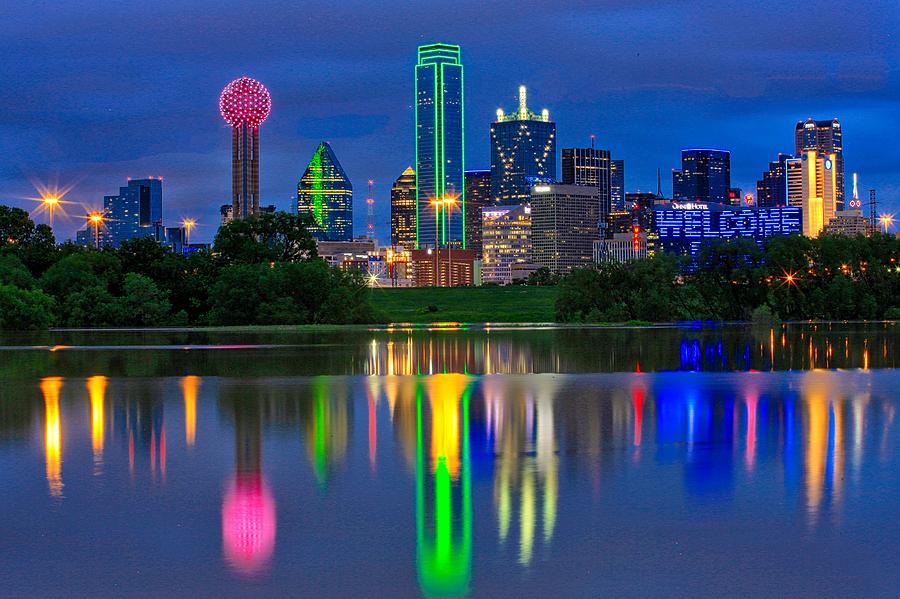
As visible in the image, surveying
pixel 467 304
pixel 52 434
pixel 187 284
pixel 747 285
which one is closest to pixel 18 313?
pixel 187 284

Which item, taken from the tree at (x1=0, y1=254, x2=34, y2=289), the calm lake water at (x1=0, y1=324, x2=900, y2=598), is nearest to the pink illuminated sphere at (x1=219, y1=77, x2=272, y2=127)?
the tree at (x1=0, y1=254, x2=34, y2=289)

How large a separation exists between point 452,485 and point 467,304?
9920 cm

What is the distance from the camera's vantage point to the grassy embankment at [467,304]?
96.6m

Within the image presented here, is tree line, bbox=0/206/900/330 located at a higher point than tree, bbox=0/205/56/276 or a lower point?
lower

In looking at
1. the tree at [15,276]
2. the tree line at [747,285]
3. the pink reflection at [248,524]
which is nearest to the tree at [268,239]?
the tree at [15,276]

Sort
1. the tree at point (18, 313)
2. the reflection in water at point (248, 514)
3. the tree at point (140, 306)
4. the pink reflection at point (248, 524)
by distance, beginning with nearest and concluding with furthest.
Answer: the pink reflection at point (248, 524)
the reflection in water at point (248, 514)
the tree at point (18, 313)
the tree at point (140, 306)

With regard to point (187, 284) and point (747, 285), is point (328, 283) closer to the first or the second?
point (187, 284)

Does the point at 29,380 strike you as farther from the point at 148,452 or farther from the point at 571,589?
the point at 571,589

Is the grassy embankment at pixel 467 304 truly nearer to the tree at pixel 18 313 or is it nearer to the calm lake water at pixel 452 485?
the tree at pixel 18 313

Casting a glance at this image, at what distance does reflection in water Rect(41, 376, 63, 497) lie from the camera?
655 inches

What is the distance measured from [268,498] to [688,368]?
907 inches

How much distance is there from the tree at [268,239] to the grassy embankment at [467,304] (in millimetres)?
8706

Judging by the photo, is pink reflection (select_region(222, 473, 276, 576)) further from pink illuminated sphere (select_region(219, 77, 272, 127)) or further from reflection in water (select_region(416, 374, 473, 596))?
pink illuminated sphere (select_region(219, 77, 272, 127))

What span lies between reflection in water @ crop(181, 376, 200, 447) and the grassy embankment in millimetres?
58353
